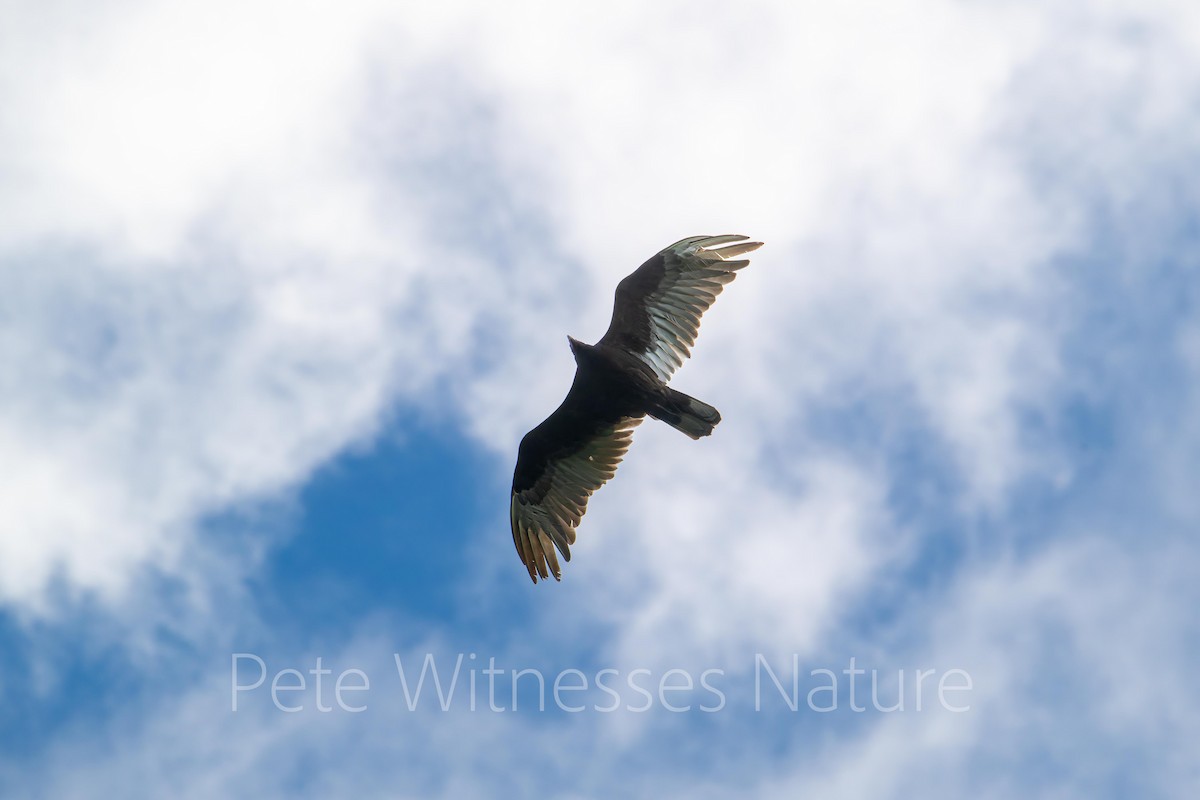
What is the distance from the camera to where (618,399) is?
56.4 feet

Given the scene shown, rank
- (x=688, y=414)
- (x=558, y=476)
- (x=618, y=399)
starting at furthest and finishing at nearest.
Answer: (x=558, y=476) → (x=618, y=399) → (x=688, y=414)

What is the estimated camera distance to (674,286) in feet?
56.8

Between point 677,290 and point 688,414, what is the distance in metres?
1.87

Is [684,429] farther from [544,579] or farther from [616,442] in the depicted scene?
[544,579]

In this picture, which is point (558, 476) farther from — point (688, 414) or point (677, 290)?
point (677, 290)

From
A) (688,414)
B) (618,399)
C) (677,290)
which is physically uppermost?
(677,290)

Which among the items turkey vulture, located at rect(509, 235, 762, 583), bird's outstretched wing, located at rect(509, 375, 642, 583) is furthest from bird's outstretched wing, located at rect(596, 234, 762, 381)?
bird's outstretched wing, located at rect(509, 375, 642, 583)

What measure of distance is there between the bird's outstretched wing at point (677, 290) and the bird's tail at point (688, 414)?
0.67m

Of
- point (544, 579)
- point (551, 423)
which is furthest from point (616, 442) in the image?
point (544, 579)

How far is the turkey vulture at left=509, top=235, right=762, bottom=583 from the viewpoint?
16828 millimetres

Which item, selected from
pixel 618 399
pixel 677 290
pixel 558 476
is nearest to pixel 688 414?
pixel 618 399

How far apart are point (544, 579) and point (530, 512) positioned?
39.8 inches

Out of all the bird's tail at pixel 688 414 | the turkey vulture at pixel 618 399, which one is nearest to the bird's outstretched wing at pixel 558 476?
the turkey vulture at pixel 618 399

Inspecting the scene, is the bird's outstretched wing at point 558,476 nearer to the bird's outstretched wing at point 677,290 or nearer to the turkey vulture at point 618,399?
the turkey vulture at point 618,399
